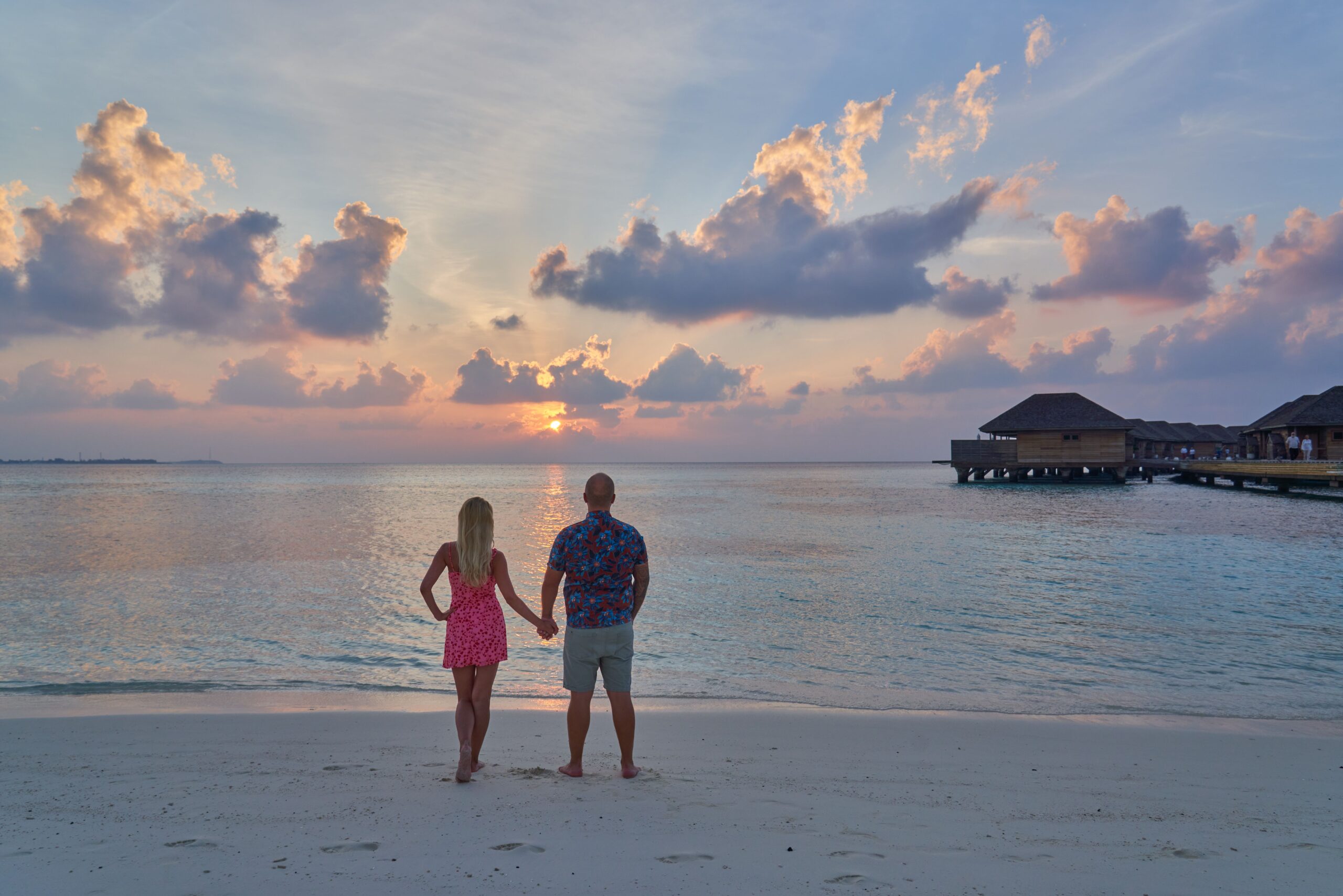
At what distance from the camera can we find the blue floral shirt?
14.8 ft

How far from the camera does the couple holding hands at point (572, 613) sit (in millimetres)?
4508

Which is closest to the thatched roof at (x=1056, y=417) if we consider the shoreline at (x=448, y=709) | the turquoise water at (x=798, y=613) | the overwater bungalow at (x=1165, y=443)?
the turquoise water at (x=798, y=613)

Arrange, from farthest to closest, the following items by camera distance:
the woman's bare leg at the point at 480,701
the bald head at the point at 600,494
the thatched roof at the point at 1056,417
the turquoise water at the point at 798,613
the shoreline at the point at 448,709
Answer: the thatched roof at the point at 1056,417 < the turquoise water at the point at 798,613 < the shoreline at the point at 448,709 < the woman's bare leg at the point at 480,701 < the bald head at the point at 600,494

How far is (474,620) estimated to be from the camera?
466cm

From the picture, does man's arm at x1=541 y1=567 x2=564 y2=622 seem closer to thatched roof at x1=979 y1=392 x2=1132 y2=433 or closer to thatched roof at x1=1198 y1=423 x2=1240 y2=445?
thatched roof at x1=979 y1=392 x2=1132 y2=433

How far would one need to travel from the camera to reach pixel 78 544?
22.4 metres

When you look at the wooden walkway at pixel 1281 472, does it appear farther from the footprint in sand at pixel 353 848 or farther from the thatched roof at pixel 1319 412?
the footprint in sand at pixel 353 848

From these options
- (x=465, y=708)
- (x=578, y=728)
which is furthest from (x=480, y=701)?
(x=578, y=728)

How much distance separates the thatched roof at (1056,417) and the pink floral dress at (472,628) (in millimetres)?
55737

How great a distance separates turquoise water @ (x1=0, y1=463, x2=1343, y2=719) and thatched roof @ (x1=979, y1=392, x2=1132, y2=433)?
22.3m

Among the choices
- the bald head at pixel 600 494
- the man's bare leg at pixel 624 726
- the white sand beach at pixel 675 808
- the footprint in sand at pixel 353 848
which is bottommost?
the white sand beach at pixel 675 808

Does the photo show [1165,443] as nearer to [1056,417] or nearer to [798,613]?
[1056,417]

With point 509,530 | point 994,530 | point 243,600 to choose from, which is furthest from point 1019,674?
point 509,530

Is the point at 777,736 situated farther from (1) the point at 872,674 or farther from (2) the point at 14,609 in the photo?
(2) the point at 14,609
